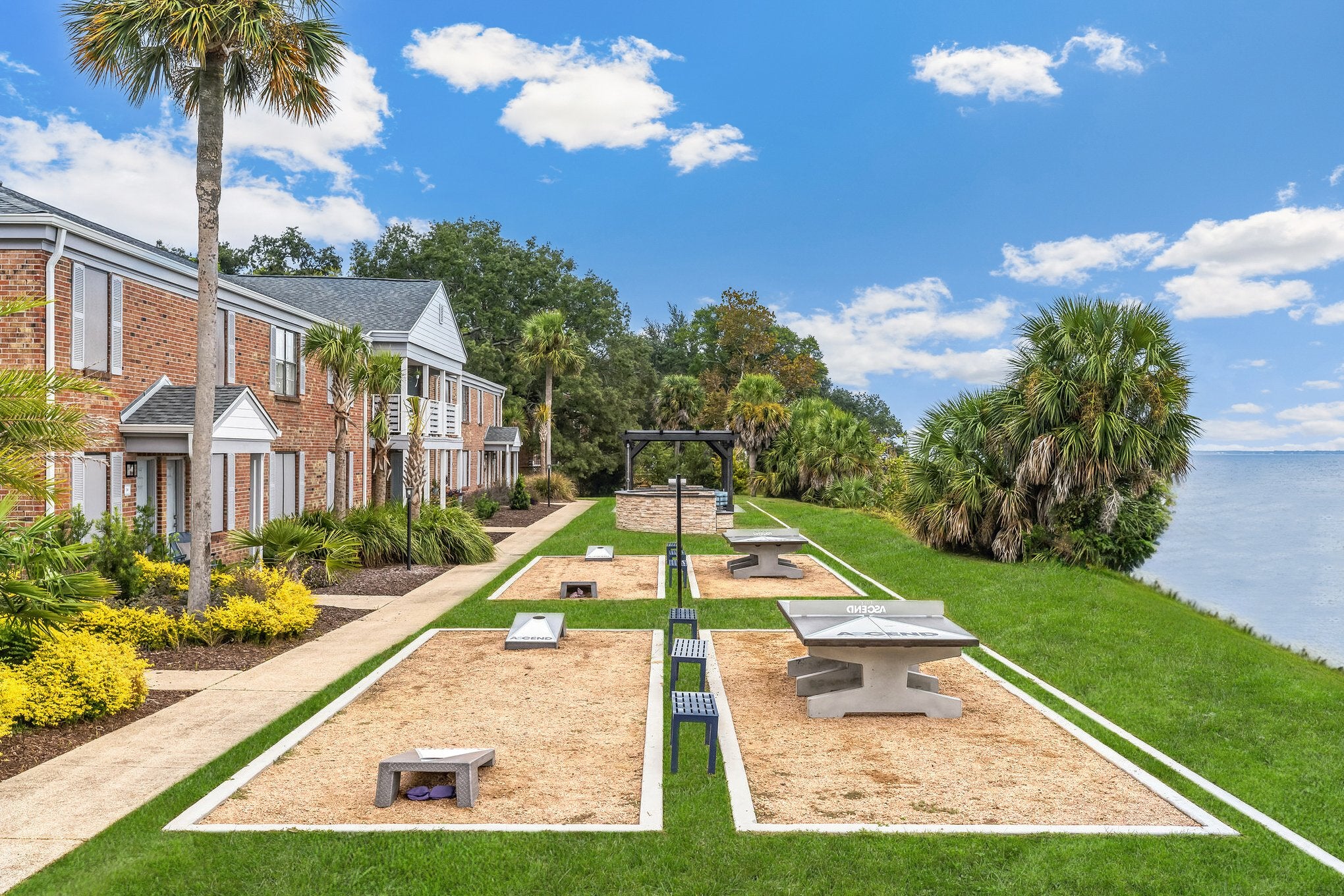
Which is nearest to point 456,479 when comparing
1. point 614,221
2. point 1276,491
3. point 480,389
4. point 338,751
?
point 480,389

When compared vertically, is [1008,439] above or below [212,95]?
below

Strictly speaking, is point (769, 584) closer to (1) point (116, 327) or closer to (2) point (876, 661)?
(2) point (876, 661)

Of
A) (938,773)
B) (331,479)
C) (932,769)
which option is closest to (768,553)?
(932,769)

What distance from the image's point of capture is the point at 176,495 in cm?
1592

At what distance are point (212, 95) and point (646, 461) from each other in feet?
134

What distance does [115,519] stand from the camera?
41.7 feet

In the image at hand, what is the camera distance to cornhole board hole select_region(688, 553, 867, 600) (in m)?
14.9

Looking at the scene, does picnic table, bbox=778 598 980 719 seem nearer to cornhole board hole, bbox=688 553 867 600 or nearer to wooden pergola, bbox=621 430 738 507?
cornhole board hole, bbox=688 553 867 600

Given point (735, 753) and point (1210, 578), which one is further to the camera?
point (1210, 578)

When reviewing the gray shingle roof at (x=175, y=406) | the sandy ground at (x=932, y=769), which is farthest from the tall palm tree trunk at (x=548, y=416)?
the sandy ground at (x=932, y=769)

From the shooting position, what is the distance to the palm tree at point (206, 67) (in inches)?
436

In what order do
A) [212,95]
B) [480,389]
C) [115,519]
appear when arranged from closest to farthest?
[212,95] < [115,519] < [480,389]

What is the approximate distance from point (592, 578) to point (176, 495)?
7714 mm

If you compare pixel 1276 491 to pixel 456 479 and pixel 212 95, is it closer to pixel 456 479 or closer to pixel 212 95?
pixel 456 479
